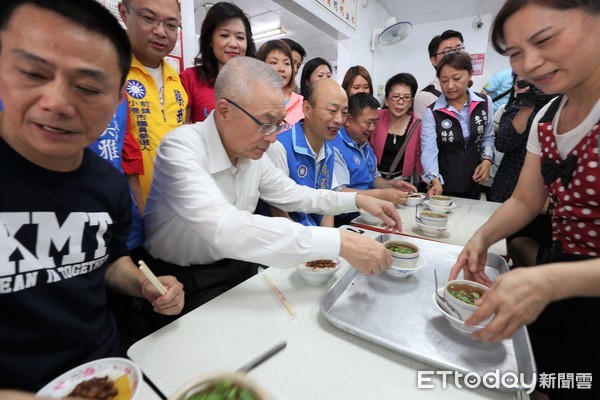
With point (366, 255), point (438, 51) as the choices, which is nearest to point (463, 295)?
point (366, 255)

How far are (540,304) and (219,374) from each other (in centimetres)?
79

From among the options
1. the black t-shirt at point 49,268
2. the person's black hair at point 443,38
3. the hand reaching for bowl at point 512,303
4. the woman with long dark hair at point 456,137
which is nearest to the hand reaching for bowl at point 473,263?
the hand reaching for bowl at point 512,303

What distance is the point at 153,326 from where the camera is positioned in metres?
1.33

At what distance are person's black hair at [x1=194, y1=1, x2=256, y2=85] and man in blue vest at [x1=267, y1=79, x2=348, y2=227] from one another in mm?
654

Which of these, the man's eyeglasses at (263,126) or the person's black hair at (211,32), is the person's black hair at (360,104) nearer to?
the person's black hair at (211,32)

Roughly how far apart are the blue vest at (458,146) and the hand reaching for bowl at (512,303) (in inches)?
94.7

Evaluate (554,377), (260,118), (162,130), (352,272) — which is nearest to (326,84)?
(260,118)

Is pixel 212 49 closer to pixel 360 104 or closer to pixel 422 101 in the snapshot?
pixel 360 104

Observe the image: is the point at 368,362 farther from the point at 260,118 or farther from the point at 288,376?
the point at 260,118

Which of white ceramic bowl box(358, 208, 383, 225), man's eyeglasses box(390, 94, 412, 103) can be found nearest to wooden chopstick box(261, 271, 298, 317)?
white ceramic bowl box(358, 208, 383, 225)

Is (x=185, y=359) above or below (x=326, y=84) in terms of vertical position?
below

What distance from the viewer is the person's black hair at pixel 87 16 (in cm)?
72

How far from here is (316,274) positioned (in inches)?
42.6

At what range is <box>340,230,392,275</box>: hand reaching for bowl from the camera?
1061 mm
